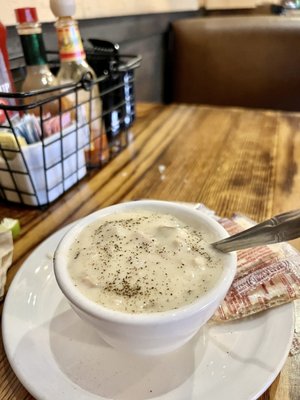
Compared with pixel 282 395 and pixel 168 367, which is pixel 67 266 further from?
pixel 282 395

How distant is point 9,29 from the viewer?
86cm

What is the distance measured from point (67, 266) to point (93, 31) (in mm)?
1041

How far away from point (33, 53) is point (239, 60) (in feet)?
4.21

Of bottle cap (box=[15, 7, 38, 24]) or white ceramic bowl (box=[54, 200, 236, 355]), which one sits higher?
bottle cap (box=[15, 7, 38, 24])

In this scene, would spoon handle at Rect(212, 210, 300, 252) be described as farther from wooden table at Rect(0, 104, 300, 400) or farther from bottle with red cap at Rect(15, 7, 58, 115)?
bottle with red cap at Rect(15, 7, 58, 115)

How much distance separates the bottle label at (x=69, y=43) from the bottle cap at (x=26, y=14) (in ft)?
0.27

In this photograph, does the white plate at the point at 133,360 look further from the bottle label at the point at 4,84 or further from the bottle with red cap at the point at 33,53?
the bottle with red cap at the point at 33,53

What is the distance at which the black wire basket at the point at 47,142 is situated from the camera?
2.15 ft

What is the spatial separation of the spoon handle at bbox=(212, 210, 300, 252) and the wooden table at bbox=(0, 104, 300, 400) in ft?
0.45

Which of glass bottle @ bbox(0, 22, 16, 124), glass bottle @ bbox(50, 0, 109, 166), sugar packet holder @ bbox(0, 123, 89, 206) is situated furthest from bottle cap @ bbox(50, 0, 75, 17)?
sugar packet holder @ bbox(0, 123, 89, 206)

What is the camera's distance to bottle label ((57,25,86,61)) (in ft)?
2.51

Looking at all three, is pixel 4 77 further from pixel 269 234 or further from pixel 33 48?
pixel 269 234

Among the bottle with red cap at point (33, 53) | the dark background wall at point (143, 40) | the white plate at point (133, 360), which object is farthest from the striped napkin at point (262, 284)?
the dark background wall at point (143, 40)

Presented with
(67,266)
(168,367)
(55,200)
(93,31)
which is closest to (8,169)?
(55,200)
